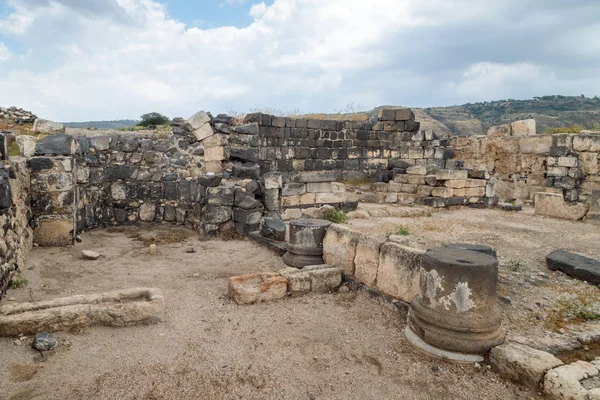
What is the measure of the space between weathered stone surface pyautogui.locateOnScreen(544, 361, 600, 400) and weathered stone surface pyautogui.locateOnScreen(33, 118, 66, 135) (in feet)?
33.9

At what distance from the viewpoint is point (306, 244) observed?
6.04 metres

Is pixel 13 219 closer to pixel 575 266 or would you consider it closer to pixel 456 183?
pixel 575 266

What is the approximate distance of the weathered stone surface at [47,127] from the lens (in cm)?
966

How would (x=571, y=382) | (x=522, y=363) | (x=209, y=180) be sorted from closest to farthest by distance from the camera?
(x=571, y=382), (x=522, y=363), (x=209, y=180)

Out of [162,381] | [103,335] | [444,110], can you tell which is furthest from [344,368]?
[444,110]

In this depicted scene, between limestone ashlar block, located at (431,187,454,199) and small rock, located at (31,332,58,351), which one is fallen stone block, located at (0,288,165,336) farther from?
limestone ashlar block, located at (431,187,454,199)

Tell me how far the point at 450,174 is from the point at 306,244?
756cm

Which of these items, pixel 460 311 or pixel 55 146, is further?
pixel 55 146

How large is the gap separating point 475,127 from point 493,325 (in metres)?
43.6

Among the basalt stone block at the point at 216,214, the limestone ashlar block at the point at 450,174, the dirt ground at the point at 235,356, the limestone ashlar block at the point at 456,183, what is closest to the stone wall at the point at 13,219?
the dirt ground at the point at 235,356

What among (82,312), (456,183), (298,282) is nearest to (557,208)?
(456,183)

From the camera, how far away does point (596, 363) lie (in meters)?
3.19

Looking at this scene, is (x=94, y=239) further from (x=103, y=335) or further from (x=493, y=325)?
(x=493, y=325)

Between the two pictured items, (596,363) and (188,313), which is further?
(188,313)
